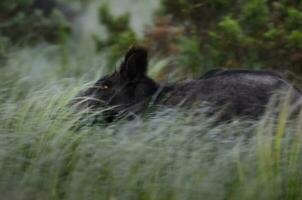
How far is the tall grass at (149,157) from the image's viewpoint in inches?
251

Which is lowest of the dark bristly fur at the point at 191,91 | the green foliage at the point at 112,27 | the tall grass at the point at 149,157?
the tall grass at the point at 149,157

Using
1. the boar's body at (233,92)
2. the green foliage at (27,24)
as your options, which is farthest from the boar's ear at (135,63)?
the green foliage at (27,24)

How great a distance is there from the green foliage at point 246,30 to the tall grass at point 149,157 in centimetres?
256

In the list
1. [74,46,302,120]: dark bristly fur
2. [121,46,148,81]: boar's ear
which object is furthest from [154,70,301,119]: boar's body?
[121,46,148,81]: boar's ear

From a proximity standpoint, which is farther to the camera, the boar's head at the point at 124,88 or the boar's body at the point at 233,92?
the boar's head at the point at 124,88

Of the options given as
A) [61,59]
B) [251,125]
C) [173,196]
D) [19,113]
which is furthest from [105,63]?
[173,196]

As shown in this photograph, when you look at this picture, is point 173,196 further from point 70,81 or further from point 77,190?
point 70,81

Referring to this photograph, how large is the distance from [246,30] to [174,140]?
143 inches

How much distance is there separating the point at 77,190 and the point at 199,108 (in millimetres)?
1642

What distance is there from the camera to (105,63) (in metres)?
10.9

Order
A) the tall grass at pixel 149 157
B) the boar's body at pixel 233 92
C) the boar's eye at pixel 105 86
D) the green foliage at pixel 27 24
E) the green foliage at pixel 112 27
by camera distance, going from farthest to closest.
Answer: the green foliage at pixel 27 24
the green foliage at pixel 112 27
the boar's eye at pixel 105 86
the boar's body at pixel 233 92
the tall grass at pixel 149 157

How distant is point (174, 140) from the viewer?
6.90m

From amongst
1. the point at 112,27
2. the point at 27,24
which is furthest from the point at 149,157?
the point at 27,24

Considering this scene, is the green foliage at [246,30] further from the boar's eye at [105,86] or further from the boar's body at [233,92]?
the boar's eye at [105,86]
